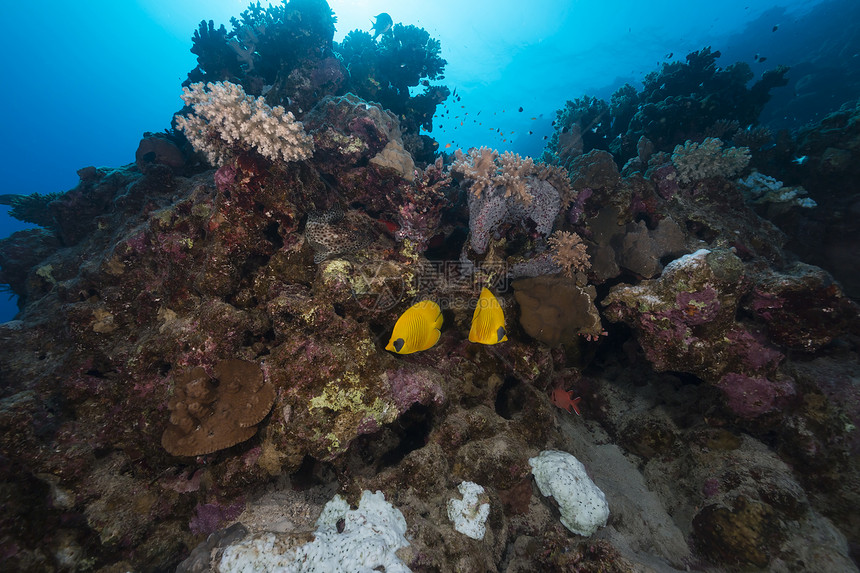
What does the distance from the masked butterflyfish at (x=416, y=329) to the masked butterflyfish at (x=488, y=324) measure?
35 centimetres

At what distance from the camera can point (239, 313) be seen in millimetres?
3555

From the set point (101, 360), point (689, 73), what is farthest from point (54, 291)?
point (689, 73)

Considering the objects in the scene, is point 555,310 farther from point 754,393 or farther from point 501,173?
point 754,393

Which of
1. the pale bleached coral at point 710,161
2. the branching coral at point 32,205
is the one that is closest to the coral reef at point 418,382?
the pale bleached coral at point 710,161

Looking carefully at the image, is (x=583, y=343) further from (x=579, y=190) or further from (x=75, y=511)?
(x=75, y=511)

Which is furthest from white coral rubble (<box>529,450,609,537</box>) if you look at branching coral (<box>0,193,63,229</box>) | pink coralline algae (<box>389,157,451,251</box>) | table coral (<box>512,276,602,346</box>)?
branching coral (<box>0,193,63,229</box>)

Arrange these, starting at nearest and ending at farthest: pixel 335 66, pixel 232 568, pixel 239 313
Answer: pixel 232 568 < pixel 239 313 < pixel 335 66

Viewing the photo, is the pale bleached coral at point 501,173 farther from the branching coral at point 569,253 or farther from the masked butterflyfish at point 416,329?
the masked butterflyfish at point 416,329

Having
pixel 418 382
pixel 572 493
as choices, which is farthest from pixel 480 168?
pixel 572 493

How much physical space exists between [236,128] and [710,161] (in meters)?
7.73

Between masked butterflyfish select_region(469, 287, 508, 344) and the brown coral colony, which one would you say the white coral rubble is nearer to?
masked butterflyfish select_region(469, 287, 508, 344)

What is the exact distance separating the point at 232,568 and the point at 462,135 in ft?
340

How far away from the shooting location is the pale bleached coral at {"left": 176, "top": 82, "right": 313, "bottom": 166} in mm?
3838

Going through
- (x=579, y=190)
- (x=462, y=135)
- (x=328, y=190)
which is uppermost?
(x=462, y=135)
